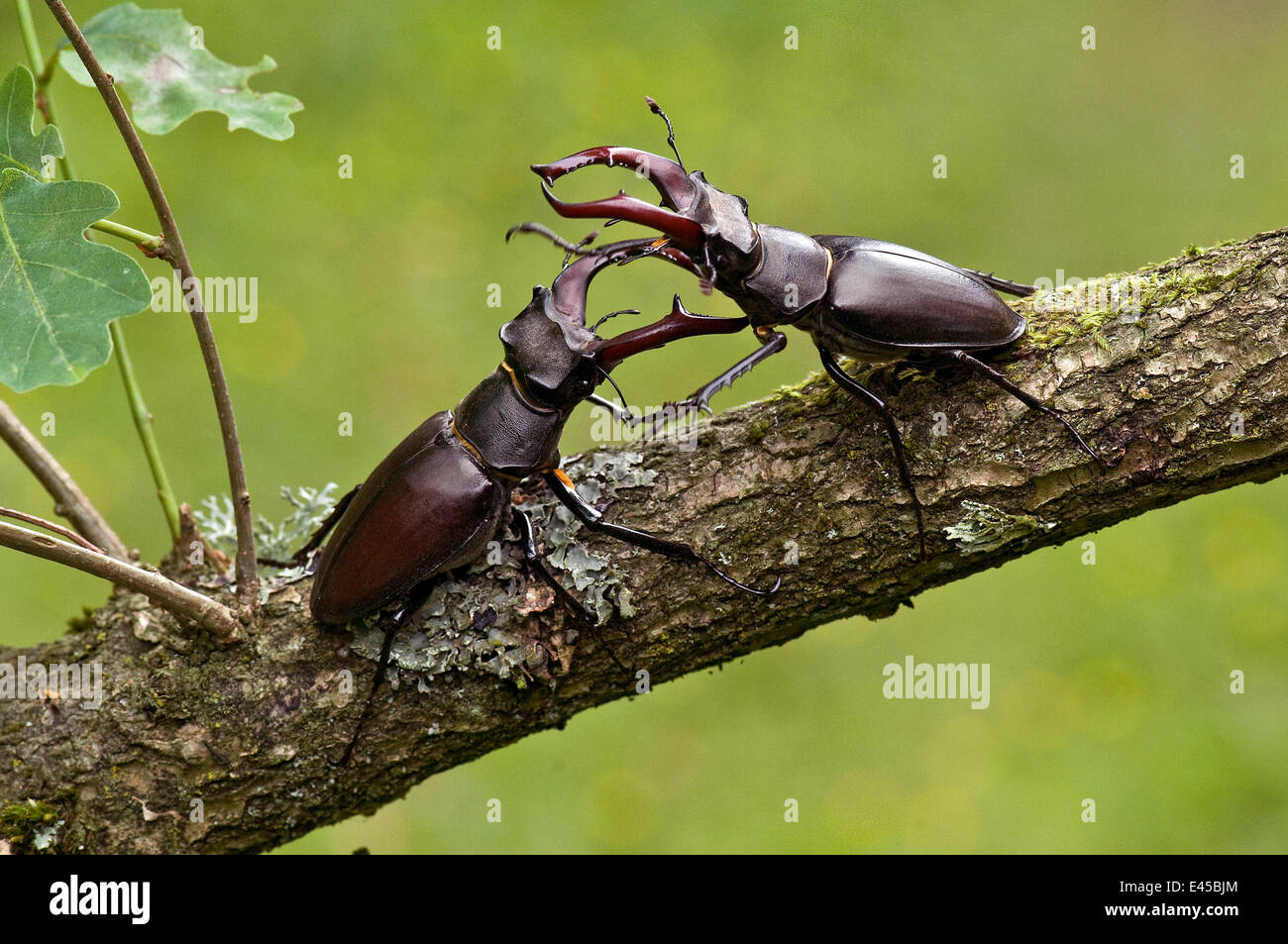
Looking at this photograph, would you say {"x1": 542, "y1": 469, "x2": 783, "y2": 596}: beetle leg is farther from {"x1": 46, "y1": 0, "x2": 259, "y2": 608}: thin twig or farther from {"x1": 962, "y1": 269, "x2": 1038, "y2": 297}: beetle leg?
{"x1": 962, "y1": 269, "x2": 1038, "y2": 297}: beetle leg

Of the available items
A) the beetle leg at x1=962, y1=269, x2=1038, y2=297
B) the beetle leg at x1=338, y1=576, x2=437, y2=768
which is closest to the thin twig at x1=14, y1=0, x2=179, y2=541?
the beetle leg at x1=338, y1=576, x2=437, y2=768

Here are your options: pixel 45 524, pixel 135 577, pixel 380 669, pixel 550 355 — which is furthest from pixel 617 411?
pixel 45 524

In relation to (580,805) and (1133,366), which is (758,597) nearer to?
(1133,366)

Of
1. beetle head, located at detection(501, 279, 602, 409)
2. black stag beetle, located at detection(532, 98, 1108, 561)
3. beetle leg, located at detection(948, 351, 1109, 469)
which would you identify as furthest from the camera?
beetle head, located at detection(501, 279, 602, 409)

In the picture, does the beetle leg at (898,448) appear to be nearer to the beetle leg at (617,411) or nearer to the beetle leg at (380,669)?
the beetle leg at (617,411)

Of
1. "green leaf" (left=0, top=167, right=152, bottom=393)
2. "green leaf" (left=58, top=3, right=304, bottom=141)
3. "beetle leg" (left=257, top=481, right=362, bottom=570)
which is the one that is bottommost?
"beetle leg" (left=257, top=481, right=362, bottom=570)

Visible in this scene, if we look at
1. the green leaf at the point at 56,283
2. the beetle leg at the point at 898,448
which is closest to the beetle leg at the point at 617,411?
the beetle leg at the point at 898,448

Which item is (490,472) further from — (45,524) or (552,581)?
(45,524)
